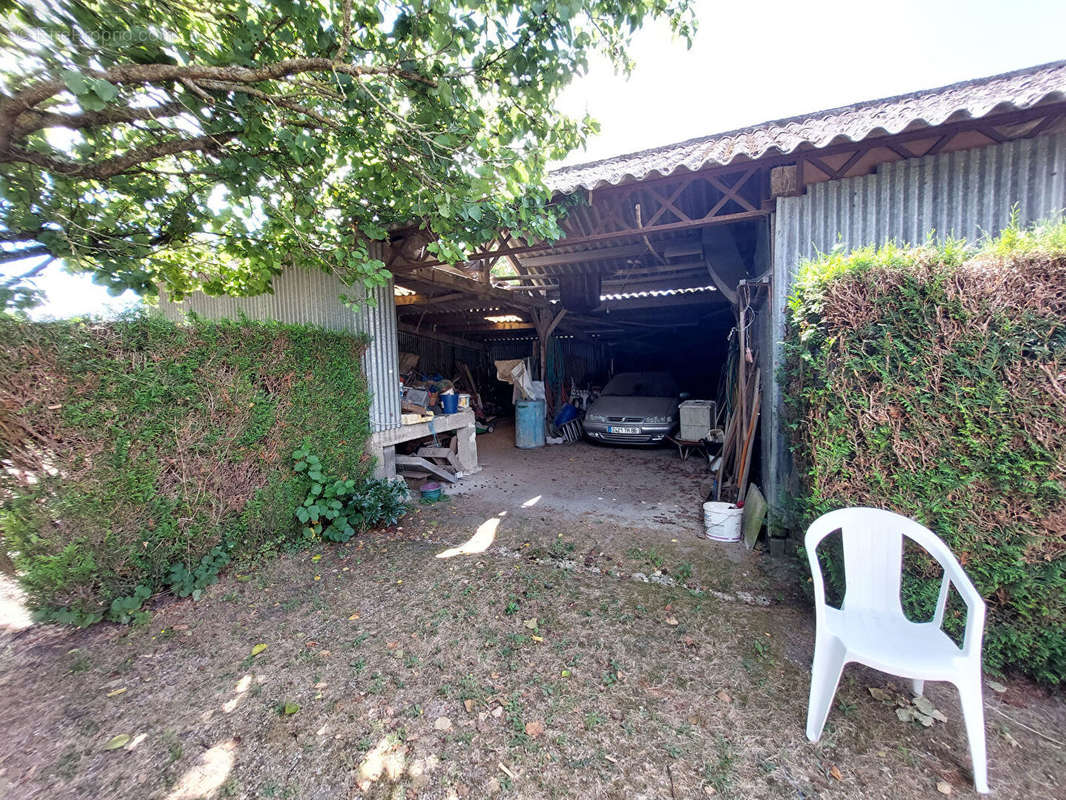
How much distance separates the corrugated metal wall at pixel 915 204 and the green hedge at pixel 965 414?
3.00 feet

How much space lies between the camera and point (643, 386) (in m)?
9.59

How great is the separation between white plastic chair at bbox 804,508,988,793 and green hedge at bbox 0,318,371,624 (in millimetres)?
4119

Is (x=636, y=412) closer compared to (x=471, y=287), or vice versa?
(x=471, y=287)

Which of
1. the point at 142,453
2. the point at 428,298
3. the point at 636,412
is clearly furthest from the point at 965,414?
the point at 428,298

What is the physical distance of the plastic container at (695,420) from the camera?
781cm

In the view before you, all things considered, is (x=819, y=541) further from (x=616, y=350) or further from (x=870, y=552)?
(x=616, y=350)

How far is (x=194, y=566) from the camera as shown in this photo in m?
3.30

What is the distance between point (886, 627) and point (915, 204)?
334cm

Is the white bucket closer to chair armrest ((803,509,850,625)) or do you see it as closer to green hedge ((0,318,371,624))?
chair armrest ((803,509,850,625))

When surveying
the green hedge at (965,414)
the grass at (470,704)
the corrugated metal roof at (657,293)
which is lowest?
the grass at (470,704)

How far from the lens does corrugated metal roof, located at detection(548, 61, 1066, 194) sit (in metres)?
2.89

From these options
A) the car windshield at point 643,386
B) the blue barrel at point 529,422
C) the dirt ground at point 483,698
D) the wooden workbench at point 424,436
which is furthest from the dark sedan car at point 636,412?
the dirt ground at point 483,698

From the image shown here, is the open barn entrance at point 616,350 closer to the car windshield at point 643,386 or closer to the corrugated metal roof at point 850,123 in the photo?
the car windshield at point 643,386

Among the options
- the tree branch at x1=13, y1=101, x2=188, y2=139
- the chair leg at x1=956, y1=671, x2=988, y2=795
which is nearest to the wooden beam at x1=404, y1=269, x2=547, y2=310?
the tree branch at x1=13, y1=101, x2=188, y2=139
